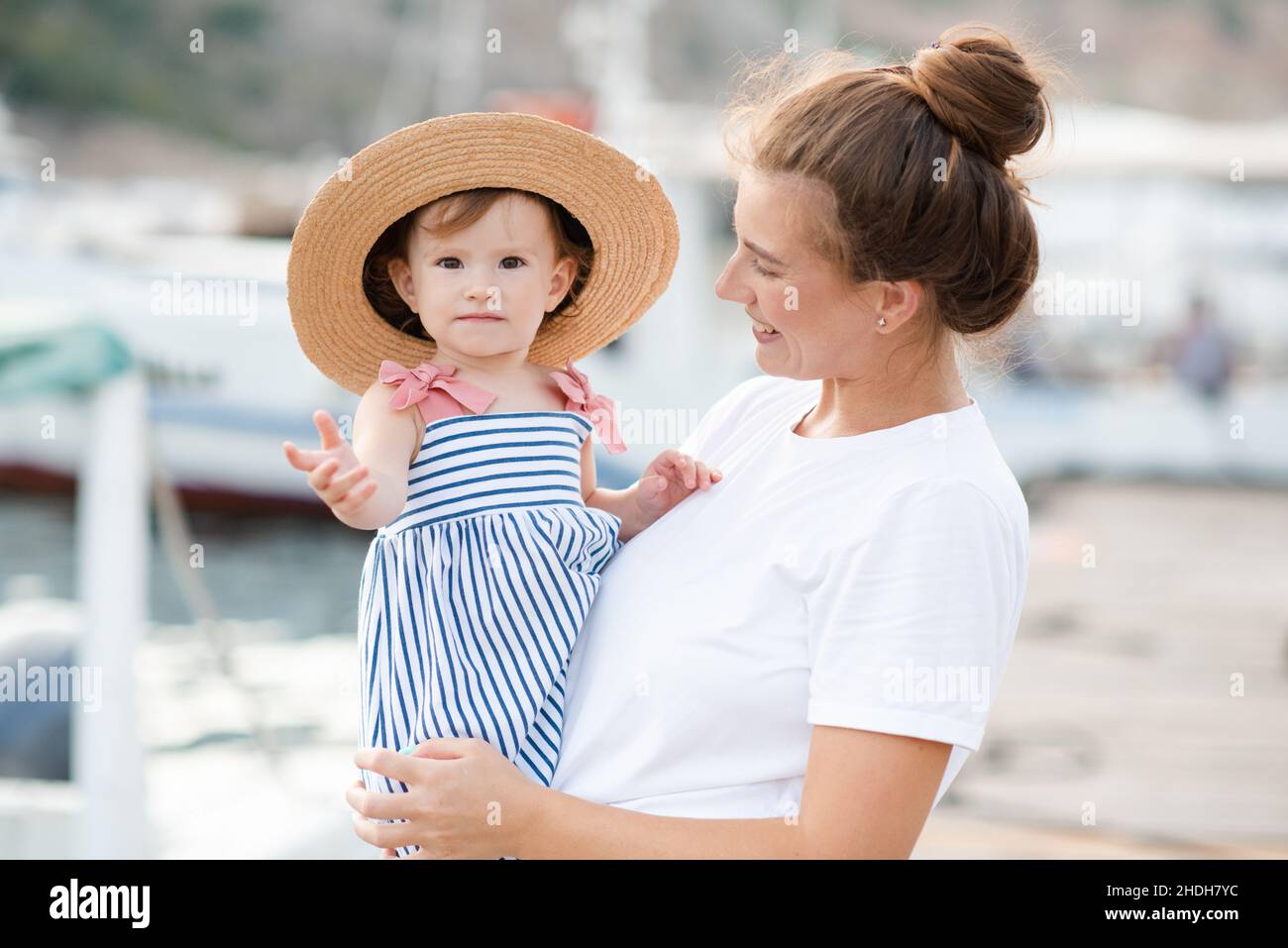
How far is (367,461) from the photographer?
1.65 m

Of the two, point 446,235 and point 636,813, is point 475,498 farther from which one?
point 636,813

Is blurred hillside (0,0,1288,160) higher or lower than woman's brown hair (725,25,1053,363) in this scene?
higher

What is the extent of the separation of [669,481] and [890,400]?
1.10 feet

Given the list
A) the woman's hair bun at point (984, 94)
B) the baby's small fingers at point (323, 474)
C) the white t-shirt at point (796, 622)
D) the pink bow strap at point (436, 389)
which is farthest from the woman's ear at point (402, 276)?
the woman's hair bun at point (984, 94)

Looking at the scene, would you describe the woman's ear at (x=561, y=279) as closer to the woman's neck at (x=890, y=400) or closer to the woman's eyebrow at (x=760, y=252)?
the woman's eyebrow at (x=760, y=252)

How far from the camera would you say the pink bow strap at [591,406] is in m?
1.87

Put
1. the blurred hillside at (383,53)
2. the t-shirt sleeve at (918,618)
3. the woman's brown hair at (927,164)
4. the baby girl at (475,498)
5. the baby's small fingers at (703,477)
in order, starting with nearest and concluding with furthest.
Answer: the t-shirt sleeve at (918,618) < the woman's brown hair at (927,164) < the baby girl at (475,498) < the baby's small fingers at (703,477) < the blurred hillside at (383,53)

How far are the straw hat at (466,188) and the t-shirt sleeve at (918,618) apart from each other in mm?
600

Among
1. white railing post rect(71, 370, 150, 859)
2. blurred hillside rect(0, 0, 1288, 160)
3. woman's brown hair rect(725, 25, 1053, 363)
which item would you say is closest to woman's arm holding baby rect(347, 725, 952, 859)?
woman's brown hair rect(725, 25, 1053, 363)

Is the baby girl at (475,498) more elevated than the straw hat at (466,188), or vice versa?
the straw hat at (466,188)

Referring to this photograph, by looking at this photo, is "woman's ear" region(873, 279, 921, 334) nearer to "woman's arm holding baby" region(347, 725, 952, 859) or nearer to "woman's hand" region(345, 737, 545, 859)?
"woman's arm holding baby" region(347, 725, 952, 859)

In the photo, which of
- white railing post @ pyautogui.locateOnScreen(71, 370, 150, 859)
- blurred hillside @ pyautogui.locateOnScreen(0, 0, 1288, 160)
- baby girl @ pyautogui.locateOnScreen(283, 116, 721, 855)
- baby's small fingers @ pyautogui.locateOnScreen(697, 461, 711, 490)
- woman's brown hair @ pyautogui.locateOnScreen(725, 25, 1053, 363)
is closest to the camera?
woman's brown hair @ pyautogui.locateOnScreen(725, 25, 1053, 363)

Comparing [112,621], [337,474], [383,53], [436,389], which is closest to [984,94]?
[436,389]

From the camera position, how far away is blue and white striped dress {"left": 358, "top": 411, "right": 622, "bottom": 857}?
1668 millimetres
